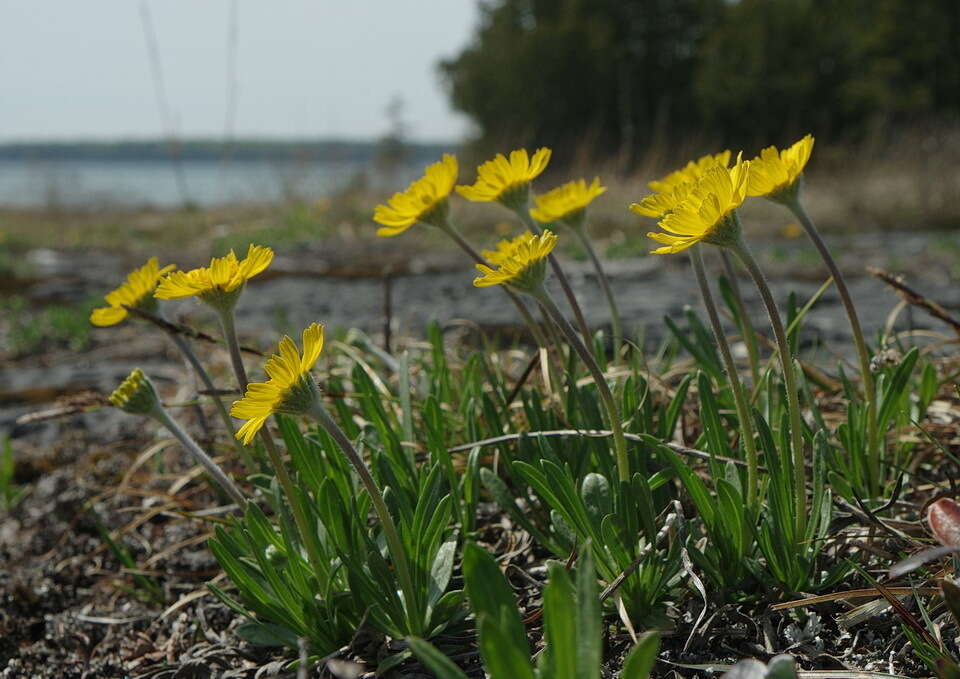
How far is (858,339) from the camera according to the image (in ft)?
5.02

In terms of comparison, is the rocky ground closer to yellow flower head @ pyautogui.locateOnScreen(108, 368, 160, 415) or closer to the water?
yellow flower head @ pyautogui.locateOnScreen(108, 368, 160, 415)

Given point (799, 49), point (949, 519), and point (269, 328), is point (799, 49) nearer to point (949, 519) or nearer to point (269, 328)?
point (269, 328)

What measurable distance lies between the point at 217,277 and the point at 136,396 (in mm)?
405

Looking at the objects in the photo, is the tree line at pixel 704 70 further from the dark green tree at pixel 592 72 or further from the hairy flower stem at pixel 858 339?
the hairy flower stem at pixel 858 339

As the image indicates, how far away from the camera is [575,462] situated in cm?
169

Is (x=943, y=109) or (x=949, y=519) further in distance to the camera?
(x=943, y=109)

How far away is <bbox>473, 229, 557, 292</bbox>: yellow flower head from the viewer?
1.22 metres

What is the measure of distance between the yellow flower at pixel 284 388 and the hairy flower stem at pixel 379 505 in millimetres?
29

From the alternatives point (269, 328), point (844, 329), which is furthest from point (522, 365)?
point (269, 328)

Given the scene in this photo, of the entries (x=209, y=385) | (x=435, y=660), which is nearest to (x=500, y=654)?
(x=435, y=660)

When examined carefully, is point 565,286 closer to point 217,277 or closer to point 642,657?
point 217,277

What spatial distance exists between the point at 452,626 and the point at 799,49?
26657 mm

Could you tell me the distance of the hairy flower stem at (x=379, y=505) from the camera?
115cm

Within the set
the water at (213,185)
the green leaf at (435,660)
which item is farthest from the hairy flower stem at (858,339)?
the water at (213,185)
